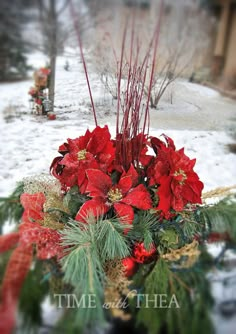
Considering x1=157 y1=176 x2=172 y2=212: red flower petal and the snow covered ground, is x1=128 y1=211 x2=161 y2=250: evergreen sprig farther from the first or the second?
the snow covered ground

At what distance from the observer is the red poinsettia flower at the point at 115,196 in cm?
57

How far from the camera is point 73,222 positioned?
58 centimetres

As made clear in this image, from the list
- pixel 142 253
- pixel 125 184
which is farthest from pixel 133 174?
pixel 142 253

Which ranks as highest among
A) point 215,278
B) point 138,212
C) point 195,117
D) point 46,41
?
point 46,41

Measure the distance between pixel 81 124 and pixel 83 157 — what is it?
0.12 m

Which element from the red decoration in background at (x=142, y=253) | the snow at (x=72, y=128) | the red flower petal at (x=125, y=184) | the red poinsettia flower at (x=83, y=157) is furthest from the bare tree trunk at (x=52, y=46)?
the red decoration in background at (x=142, y=253)

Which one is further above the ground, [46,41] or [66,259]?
[46,41]

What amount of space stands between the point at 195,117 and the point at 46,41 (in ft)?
1.09

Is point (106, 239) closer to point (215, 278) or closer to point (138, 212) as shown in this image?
point (138, 212)

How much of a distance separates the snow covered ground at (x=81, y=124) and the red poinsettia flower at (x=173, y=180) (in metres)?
0.10

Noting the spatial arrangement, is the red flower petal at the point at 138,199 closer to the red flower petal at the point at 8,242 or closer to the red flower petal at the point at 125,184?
the red flower petal at the point at 125,184

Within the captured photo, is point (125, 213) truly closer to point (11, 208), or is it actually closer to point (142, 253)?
point (142, 253)

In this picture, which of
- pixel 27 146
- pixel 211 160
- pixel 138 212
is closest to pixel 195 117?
pixel 211 160

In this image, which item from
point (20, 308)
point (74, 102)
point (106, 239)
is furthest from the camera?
point (74, 102)
